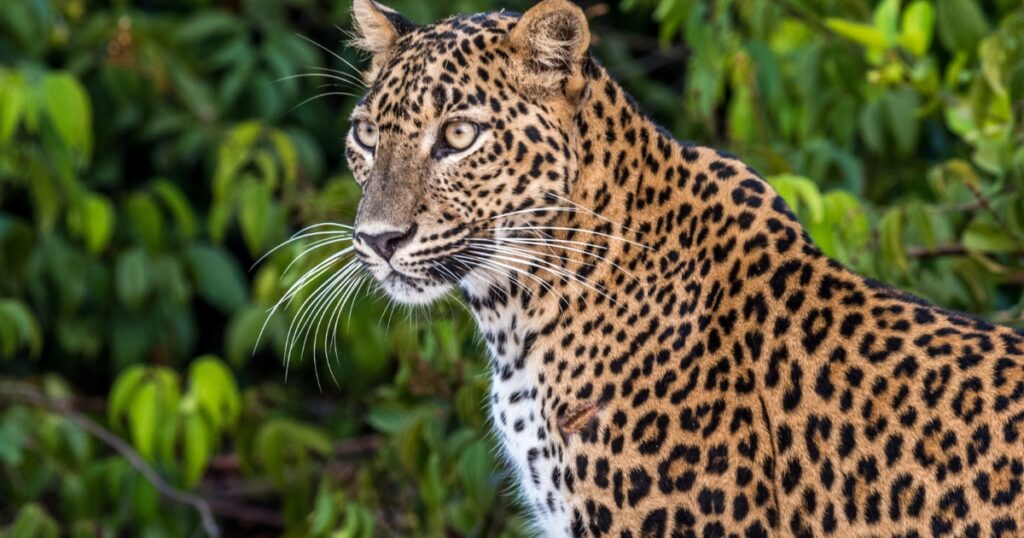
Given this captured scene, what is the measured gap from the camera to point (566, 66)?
4.00 m

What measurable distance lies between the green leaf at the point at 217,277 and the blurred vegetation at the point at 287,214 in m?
0.01

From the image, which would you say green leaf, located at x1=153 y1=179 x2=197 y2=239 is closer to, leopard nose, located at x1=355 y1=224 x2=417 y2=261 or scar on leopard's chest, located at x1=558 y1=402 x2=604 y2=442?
leopard nose, located at x1=355 y1=224 x2=417 y2=261

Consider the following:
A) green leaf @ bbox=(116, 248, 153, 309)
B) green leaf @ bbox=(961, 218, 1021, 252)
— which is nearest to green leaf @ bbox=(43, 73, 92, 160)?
green leaf @ bbox=(116, 248, 153, 309)

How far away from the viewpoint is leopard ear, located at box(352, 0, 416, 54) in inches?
173

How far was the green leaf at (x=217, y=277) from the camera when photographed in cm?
823

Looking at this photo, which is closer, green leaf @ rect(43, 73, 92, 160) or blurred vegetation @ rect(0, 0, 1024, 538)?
blurred vegetation @ rect(0, 0, 1024, 538)

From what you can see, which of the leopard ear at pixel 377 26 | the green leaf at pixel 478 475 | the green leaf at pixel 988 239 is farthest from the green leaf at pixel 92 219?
the green leaf at pixel 988 239

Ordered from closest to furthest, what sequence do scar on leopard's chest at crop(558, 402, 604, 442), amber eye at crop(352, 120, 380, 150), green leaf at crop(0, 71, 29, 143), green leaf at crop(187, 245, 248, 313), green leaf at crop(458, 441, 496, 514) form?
scar on leopard's chest at crop(558, 402, 604, 442)
amber eye at crop(352, 120, 380, 150)
green leaf at crop(458, 441, 496, 514)
green leaf at crop(0, 71, 29, 143)
green leaf at crop(187, 245, 248, 313)

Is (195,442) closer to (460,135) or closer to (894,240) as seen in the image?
(460,135)

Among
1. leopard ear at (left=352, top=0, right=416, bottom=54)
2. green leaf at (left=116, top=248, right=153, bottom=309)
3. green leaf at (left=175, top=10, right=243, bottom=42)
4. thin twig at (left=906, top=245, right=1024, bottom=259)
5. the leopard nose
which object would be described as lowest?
green leaf at (left=116, top=248, right=153, bottom=309)

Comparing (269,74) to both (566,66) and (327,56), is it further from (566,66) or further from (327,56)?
(566,66)

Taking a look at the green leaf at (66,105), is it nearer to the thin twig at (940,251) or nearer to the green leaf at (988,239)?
the thin twig at (940,251)

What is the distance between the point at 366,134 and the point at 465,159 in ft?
1.32

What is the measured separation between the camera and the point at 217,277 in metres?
8.23
